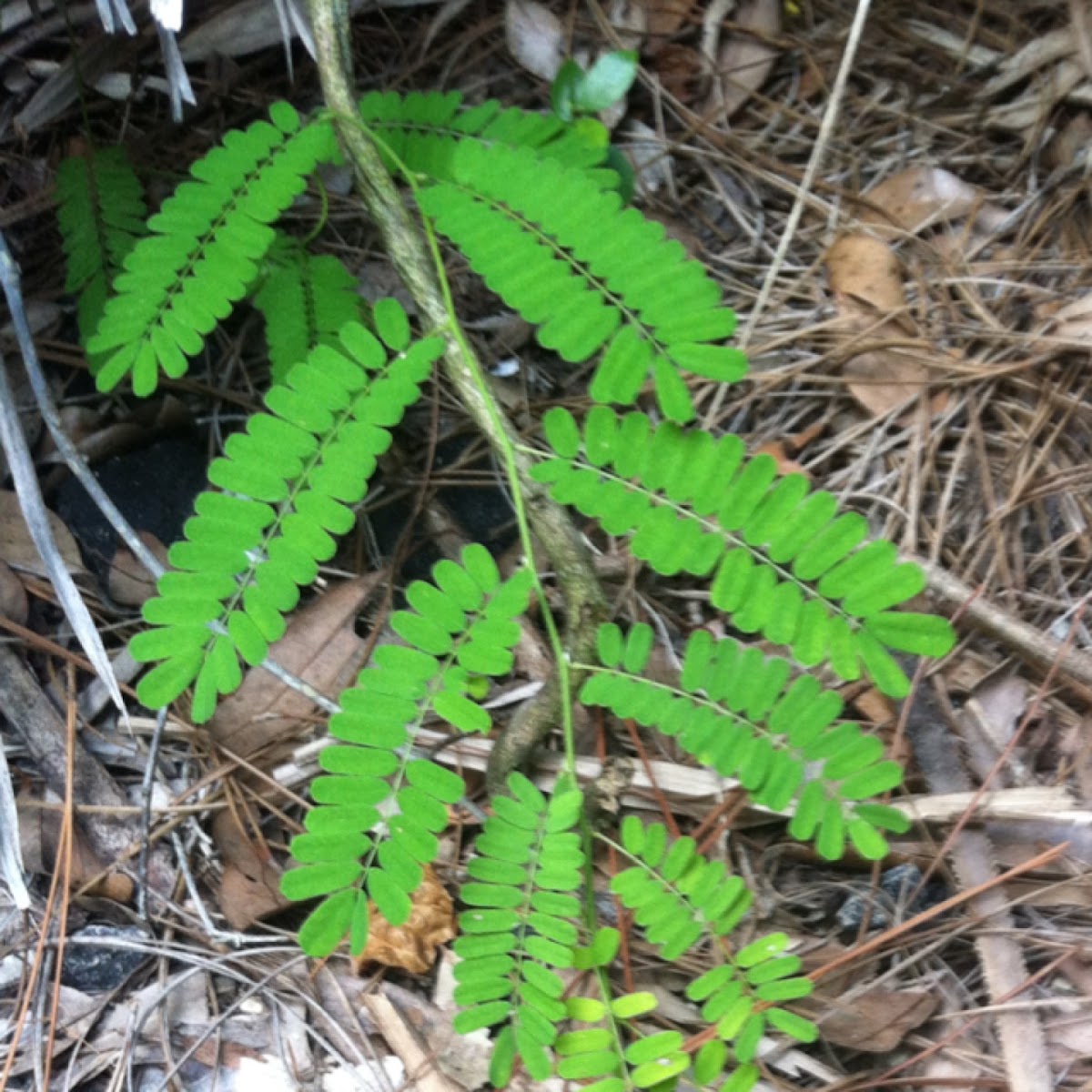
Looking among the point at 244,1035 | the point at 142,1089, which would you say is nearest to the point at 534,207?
the point at 244,1035

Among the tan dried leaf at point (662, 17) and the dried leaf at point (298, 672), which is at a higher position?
the tan dried leaf at point (662, 17)

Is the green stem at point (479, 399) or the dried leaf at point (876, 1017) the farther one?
the green stem at point (479, 399)

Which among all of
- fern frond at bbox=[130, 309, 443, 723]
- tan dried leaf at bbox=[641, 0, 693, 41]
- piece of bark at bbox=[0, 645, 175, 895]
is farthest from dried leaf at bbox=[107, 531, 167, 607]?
tan dried leaf at bbox=[641, 0, 693, 41]

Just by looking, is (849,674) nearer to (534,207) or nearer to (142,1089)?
(534,207)

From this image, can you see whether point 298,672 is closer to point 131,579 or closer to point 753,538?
point 131,579

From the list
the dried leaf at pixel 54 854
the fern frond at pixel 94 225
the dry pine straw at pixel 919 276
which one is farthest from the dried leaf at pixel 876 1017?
the fern frond at pixel 94 225

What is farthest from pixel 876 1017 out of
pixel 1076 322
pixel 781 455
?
pixel 1076 322

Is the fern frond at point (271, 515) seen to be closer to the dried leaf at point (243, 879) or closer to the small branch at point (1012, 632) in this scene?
the dried leaf at point (243, 879)
